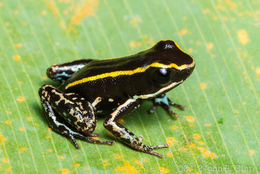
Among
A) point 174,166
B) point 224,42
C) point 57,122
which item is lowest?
point 57,122

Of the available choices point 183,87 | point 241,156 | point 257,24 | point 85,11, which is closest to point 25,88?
point 85,11

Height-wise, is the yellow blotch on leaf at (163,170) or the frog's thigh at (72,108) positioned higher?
the yellow blotch on leaf at (163,170)

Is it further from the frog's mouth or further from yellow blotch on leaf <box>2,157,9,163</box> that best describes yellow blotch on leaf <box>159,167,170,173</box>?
yellow blotch on leaf <box>2,157,9,163</box>

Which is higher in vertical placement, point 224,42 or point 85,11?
point 224,42

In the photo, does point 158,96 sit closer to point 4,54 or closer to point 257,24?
point 257,24

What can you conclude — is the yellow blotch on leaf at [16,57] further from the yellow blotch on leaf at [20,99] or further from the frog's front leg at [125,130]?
the frog's front leg at [125,130]

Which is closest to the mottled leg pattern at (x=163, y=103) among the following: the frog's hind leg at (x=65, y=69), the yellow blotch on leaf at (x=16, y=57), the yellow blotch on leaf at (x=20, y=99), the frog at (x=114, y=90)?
the frog at (x=114, y=90)
